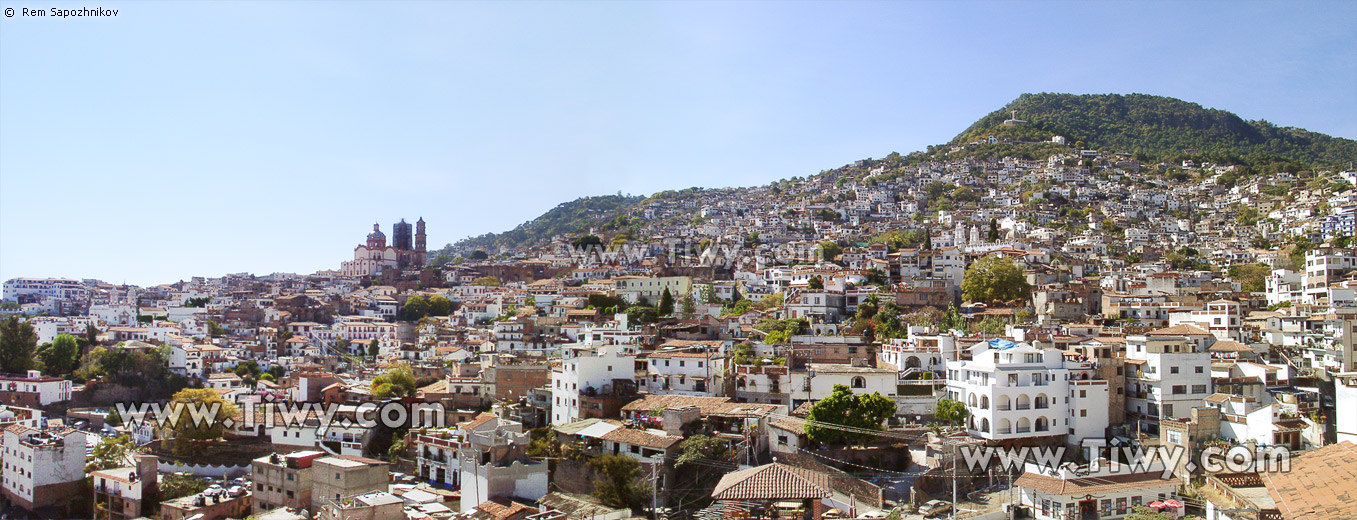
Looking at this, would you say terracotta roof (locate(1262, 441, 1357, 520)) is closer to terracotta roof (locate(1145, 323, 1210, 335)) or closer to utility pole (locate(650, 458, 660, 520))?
terracotta roof (locate(1145, 323, 1210, 335))

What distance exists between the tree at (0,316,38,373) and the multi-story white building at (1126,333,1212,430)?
44803 millimetres

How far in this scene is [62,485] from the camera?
28.3 metres

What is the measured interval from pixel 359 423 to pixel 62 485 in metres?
8.41

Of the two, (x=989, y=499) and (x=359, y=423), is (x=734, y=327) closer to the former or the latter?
(x=359, y=423)

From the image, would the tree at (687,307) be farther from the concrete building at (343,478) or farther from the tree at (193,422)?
the tree at (193,422)

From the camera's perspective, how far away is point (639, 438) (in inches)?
942

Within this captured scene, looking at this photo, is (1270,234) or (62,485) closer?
(62,485)

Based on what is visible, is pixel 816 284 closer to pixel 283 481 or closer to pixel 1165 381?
pixel 1165 381

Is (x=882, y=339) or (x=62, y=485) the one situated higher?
(x=882, y=339)

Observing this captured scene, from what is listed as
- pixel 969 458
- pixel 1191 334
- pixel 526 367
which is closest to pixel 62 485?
pixel 526 367

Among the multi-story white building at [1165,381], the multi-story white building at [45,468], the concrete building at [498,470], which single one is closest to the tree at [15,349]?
the multi-story white building at [45,468]

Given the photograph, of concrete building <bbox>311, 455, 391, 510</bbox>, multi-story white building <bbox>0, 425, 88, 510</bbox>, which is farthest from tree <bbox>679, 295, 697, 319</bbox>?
multi-story white building <bbox>0, 425, 88, 510</bbox>

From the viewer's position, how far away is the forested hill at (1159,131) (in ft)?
329

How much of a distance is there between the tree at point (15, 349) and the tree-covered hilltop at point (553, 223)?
83912 mm
